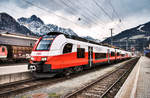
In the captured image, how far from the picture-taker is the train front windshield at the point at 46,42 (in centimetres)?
774

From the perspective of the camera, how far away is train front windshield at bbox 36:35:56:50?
7745 mm

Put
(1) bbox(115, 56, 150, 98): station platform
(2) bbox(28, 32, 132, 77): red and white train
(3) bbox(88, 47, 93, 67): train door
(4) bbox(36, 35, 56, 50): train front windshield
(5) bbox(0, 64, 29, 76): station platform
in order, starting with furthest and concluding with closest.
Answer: (3) bbox(88, 47, 93, 67): train door → (5) bbox(0, 64, 29, 76): station platform → (4) bbox(36, 35, 56, 50): train front windshield → (2) bbox(28, 32, 132, 77): red and white train → (1) bbox(115, 56, 150, 98): station platform

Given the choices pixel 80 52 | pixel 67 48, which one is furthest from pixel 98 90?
pixel 80 52

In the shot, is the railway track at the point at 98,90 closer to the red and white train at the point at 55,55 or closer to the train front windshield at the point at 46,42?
the red and white train at the point at 55,55

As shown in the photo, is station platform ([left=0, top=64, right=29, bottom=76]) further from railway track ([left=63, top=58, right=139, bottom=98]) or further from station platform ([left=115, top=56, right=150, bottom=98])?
station platform ([left=115, top=56, right=150, bottom=98])

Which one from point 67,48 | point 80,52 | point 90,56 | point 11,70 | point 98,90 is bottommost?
point 98,90

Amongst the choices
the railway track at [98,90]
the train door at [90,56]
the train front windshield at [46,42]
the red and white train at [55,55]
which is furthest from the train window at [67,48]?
the train door at [90,56]

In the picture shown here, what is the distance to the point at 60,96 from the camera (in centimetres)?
518

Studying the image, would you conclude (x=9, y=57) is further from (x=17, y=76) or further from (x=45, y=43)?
(x=45, y=43)

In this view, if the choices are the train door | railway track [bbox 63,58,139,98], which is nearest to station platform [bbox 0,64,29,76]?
the train door

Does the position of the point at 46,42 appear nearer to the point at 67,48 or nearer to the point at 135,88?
the point at 67,48

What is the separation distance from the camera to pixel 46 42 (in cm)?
798

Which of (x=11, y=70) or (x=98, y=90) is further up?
(x=11, y=70)

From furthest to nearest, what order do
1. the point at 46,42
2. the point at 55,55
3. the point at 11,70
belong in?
the point at 11,70
the point at 46,42
the point at 55,55
